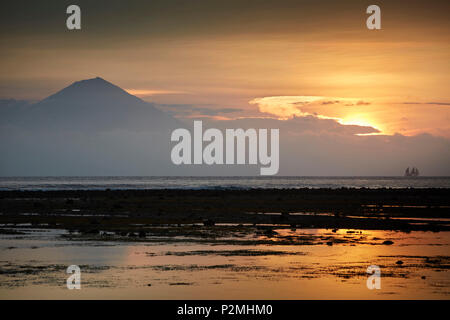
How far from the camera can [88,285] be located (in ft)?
74.9

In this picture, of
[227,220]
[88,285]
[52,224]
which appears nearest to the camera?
[88,285]

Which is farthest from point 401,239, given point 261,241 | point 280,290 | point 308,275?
point 280,290
